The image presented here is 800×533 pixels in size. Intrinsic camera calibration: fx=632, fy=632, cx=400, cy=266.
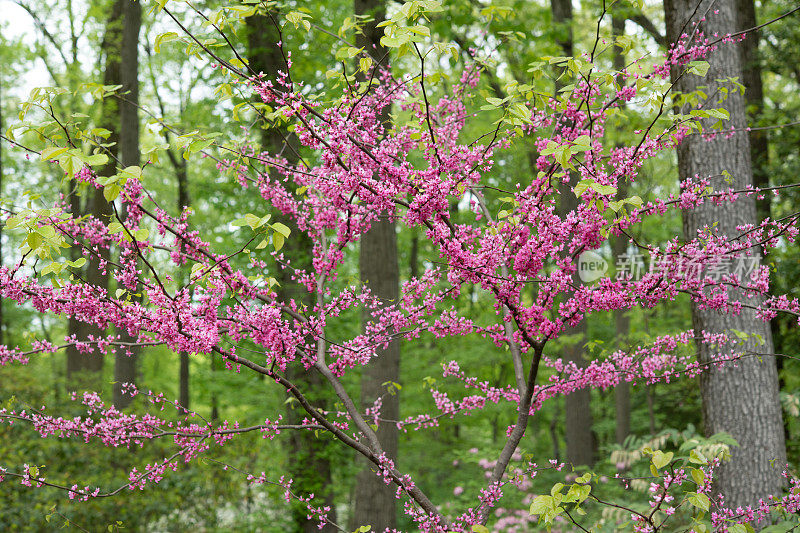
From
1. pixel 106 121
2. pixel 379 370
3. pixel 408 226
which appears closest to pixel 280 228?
pixel 408 226

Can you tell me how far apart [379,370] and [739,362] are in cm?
326

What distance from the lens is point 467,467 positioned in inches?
458

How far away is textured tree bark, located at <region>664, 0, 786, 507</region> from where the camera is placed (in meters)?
4.66

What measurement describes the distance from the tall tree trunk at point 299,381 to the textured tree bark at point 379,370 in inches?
36.9

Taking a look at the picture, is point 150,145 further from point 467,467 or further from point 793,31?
point 467,467

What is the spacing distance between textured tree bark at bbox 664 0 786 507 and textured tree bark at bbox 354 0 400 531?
2.84 metres

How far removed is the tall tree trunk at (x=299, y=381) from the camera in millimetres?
7363

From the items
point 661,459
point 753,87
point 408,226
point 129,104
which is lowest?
point 661,459

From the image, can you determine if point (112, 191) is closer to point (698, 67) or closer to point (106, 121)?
point (698, 67)

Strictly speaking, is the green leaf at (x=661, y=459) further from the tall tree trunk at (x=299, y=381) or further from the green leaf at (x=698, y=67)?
the tall tree trunk at (x=299, y=381)

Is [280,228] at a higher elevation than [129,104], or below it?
below

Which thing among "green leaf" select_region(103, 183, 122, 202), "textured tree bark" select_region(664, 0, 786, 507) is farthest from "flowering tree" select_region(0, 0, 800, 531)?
"textured tree bark" select_region(664, 0, 786, 507)

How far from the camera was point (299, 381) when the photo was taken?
7.36 metres

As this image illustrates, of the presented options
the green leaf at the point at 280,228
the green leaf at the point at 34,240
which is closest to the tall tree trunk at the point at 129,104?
the green leaf at the point at 34,240
